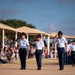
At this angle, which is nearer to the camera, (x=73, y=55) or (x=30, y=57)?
(x=73, y=55)

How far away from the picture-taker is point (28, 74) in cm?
1234

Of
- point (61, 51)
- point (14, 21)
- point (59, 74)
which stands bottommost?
point (59, 74)

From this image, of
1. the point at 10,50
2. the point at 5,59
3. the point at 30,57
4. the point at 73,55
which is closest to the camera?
the point at 73,55

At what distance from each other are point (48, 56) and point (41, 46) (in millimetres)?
24012

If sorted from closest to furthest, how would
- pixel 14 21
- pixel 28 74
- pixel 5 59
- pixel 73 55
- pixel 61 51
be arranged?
pixel 28 74
pixel 61 51
pixel 73 55
pixel 5 59
pixel 14 21

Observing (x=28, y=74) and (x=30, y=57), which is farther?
(x=30, y=57)

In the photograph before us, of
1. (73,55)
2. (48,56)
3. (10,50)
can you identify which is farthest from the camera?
(48,56)

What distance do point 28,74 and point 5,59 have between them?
10989 millimetres

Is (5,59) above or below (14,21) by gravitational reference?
below

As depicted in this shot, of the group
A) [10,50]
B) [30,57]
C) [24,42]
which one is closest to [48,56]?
[30,57]

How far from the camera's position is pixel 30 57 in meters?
34.2

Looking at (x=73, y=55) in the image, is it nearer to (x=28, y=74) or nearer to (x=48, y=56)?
(x=28, y=74)

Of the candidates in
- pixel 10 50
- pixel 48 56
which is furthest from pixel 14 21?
pixel 10 50

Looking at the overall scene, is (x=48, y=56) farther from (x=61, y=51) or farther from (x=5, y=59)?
(x=61, y=51)
